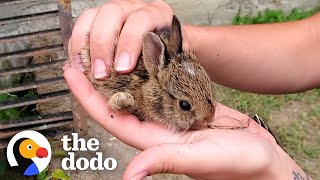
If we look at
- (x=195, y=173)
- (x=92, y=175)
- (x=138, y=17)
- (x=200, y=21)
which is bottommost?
(x=92, y=175)

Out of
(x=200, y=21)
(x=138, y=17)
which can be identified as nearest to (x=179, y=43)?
(x=138, y=17)

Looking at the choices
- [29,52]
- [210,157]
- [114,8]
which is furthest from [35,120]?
[210,157]

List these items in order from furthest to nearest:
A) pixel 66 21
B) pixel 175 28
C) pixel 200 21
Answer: pixel 200 21 < pixel 66 21 < pixel 175 28

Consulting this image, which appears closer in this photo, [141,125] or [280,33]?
[141,125]

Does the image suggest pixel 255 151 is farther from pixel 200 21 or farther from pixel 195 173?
pixel 200 21

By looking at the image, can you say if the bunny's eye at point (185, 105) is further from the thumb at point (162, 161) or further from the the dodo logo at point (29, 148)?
the the dodo logo at point (29, 148)

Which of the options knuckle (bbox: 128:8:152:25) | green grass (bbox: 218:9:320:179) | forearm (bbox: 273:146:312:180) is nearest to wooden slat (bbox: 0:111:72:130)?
green grass (bbox: 218:9:320:179)

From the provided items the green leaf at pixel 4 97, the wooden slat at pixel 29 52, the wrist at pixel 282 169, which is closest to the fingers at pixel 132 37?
the wrist at pixel 282 169
